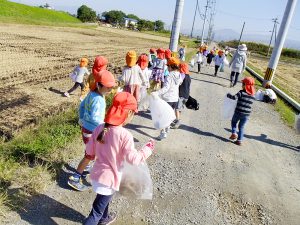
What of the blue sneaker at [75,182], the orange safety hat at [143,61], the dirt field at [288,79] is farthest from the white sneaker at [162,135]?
the dirt field at [288,79]

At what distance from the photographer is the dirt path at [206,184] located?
157 inches

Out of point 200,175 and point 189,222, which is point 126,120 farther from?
point 200,175

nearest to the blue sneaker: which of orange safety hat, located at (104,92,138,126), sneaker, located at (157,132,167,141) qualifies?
orange safety hat, located at (104,92,138,126)

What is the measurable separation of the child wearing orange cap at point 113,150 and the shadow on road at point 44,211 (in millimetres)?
611

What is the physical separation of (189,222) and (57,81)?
27.2 ft

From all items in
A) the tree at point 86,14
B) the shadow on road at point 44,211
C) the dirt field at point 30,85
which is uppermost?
the shadow on road at point 44,211

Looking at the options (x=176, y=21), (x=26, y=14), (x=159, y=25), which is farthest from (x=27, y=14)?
(x=159, y=25)

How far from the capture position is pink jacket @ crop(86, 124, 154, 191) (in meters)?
3.06

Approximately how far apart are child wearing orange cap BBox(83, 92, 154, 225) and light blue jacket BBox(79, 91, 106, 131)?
2.52 feet

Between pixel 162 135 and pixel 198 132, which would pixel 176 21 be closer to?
pixel 198 132

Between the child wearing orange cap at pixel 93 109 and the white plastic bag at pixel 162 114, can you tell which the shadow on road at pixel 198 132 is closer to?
the white plastic bag at pixel 162 114

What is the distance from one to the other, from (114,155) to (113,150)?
0.17ft

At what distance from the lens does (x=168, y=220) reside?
4047 mm

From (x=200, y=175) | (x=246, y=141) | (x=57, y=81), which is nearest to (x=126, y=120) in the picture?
(x=200, y=175)
